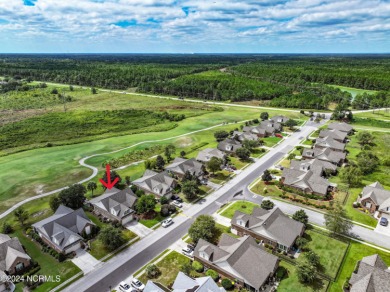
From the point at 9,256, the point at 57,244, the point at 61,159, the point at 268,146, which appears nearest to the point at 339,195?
the point at 268,146

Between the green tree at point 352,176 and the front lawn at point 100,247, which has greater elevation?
the green tree at point 352,176

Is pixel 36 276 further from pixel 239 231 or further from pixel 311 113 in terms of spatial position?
pixel 311 113

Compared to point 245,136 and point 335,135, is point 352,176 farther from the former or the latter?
point 245,136

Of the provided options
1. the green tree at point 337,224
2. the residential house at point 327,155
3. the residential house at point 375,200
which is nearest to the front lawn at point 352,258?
the green tree at point 337,224

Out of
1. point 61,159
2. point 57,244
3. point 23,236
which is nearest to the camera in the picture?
point 57,244

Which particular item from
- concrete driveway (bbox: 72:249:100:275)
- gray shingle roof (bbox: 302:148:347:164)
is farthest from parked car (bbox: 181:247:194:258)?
gray shingle roof (bbox: 302:148:347:164)

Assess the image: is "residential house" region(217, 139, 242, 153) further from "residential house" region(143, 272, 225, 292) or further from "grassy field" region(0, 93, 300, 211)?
"residential house" region(143, 272, 225, 292)

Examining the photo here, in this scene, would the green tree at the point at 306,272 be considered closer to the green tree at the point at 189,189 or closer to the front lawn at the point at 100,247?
the green tree at the point at 189,189

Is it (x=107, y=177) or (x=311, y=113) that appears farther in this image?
(x=311, y=113)
